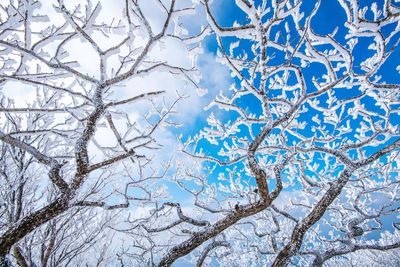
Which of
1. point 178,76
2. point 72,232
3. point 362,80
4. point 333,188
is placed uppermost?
point 362,80

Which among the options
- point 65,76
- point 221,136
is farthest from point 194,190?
point 65,76

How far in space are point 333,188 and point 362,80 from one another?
162 cm

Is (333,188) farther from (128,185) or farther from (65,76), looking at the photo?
(65,76)

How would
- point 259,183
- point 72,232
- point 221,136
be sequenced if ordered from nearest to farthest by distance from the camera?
point 259,183 < point 221,136 < point 72,232

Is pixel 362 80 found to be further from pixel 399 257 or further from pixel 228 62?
pixel 399 257

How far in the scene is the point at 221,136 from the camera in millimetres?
5691

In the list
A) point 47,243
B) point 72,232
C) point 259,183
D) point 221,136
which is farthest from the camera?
point 72,232

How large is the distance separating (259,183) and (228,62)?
174 centimetres

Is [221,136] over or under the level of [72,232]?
over

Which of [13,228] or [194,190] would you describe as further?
[194,190]

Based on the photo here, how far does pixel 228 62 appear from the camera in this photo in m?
3.32

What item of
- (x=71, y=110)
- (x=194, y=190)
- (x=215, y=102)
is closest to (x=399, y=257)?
(x=194, y=190)

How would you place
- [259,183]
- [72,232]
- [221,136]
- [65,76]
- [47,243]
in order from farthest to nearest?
[72,232]
[47,243]
[221,136]
[259,183]
[65,76]

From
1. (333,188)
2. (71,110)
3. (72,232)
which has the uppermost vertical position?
(333,188)
